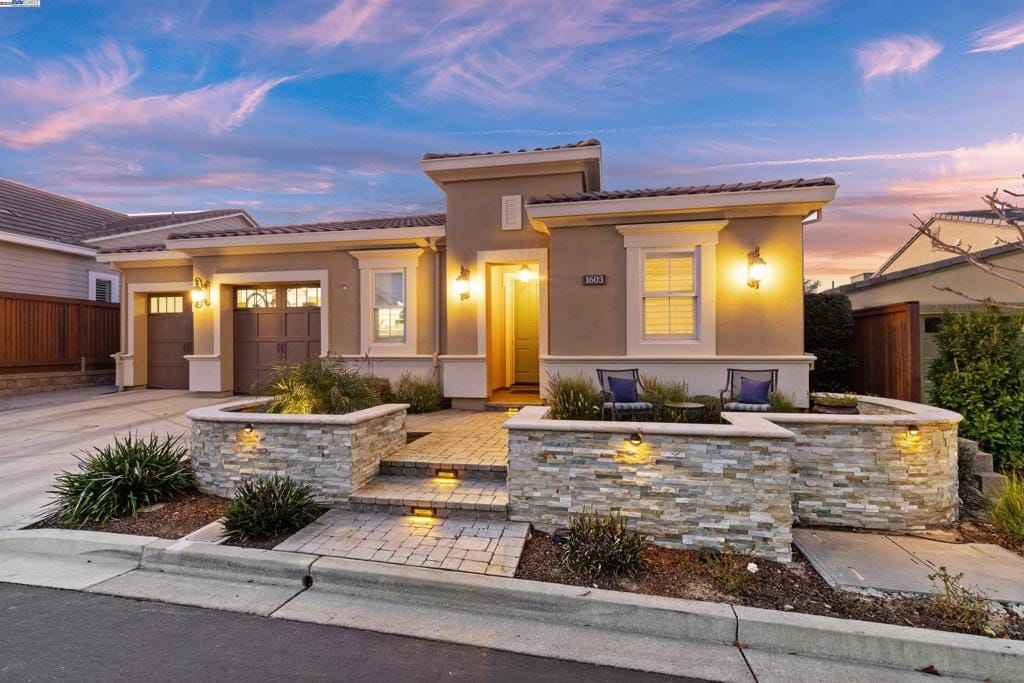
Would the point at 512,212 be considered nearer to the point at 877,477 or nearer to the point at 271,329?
the point at 271,329

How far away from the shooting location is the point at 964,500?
4.94 metres

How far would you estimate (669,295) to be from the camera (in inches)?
296

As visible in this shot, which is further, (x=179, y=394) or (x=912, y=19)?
(x=179, y=394)

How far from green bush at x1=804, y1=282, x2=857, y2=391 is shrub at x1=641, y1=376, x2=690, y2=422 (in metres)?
3.24

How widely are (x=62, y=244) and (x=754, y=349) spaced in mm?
17686

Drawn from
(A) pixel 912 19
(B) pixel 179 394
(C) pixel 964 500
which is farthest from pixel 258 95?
(C) pixel 964 500

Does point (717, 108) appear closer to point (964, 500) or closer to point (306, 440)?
point (964, 500)

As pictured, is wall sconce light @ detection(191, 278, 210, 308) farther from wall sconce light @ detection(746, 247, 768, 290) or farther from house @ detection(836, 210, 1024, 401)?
house @ detection(836, 210, 1024, 401)

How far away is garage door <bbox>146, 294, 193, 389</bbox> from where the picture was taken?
11.6 metres

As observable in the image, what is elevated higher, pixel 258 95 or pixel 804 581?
pixel 258 95

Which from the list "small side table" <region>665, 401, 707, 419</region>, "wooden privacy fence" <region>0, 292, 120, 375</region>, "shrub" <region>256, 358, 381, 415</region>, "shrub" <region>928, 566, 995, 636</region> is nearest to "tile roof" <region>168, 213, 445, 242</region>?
"shrub" <region>256, 358, 381, 415</region>

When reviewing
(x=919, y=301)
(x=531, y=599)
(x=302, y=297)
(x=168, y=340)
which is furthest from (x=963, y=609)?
(x=168, y=340)

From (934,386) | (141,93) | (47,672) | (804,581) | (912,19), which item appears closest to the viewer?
(47,672)

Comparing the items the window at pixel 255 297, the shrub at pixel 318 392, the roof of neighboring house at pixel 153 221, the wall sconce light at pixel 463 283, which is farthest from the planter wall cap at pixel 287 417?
the roof of neighboring house at pixel 153 221
